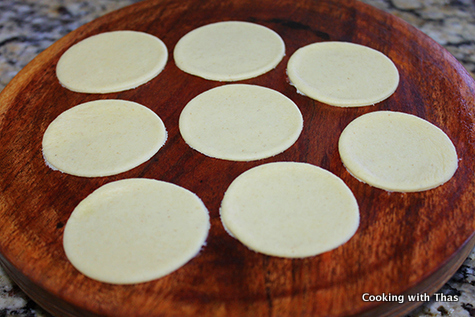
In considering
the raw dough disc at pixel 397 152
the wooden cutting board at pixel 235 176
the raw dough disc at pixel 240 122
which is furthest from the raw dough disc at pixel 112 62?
the raw dough disc at pixel 397 152

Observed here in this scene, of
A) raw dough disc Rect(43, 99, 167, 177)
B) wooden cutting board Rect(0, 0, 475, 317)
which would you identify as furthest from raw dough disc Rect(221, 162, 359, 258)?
raw dough disc Rect(43, 99, 167, 177)

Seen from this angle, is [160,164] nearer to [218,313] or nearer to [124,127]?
[124,127]

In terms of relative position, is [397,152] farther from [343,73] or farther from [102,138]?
[102,138]

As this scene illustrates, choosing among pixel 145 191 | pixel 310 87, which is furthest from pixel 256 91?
pixel 145 191

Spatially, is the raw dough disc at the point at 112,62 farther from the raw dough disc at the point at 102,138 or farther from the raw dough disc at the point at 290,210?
the raw dough disc at the point at 290,210

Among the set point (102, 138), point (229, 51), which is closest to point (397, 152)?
point (229, 51)
